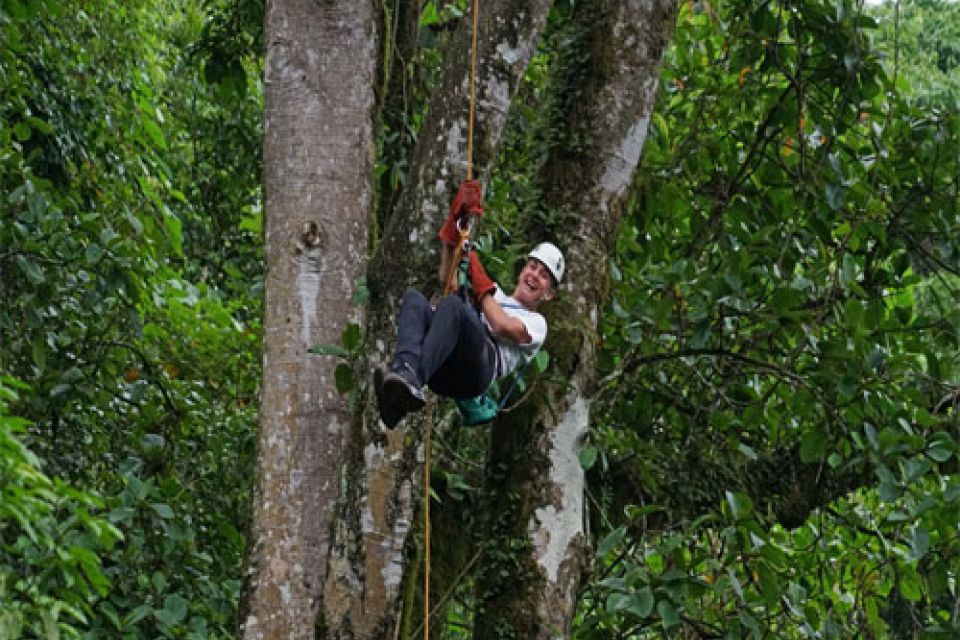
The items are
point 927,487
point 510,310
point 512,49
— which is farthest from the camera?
point 927,487

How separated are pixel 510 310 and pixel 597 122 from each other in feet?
3.60

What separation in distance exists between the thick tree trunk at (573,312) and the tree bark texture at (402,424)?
1.16 metres

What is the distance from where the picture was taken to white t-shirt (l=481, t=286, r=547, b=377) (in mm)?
5273

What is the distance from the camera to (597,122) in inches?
243

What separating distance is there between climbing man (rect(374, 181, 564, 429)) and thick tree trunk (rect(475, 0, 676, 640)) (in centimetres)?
27

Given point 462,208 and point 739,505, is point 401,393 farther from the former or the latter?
point 739,505

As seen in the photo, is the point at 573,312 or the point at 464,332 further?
the point at 573,312

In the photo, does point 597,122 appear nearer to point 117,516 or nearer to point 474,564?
point 474,564

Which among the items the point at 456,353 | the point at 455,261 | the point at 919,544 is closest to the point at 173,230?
the point at 456,353

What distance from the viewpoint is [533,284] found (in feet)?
18.0

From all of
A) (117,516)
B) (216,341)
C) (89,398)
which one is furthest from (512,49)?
(216,341)

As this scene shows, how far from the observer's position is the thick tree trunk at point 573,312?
584 centimetres

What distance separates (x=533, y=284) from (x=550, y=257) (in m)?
0.12

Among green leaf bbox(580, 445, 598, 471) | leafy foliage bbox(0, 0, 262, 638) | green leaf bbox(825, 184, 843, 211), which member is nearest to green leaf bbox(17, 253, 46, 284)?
leafy foliage bbox(0, 0, 262, 638)
